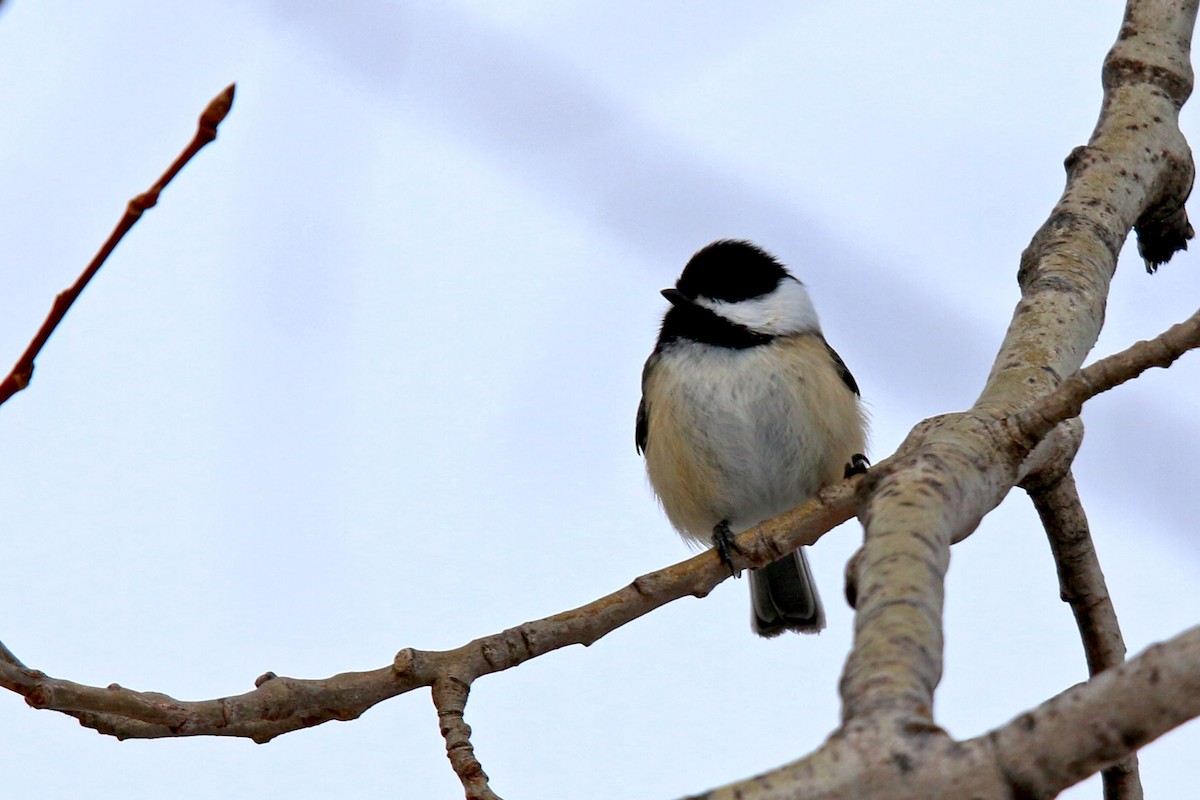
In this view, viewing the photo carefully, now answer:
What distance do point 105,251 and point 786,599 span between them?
3971 millimetres

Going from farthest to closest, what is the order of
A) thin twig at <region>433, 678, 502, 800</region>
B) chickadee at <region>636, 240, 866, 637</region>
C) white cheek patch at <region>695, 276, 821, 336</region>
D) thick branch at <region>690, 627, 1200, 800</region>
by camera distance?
white cheek patch at <region>695, 276, 821, 336</region> < chickadee at <region>636, 240, 866, 637</region> < thin twig at <region>433, 678, 502, 800</region> < thick branch at <region>690, 627, 1200, 800</region>

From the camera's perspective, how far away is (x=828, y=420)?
4.61 m

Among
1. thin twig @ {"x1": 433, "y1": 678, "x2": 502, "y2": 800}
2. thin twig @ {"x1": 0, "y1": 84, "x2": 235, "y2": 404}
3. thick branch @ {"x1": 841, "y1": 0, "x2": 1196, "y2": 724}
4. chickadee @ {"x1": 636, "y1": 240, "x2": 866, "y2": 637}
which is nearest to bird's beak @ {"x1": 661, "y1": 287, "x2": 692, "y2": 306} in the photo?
chickadee @ {"x1": 636, "y1": 240, "x2": 866, "y2": 637}

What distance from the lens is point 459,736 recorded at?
292cm

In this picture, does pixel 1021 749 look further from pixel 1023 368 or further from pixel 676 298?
pixel 676 298

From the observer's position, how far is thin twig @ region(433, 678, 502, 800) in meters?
2.75

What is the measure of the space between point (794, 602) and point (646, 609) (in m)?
1.98

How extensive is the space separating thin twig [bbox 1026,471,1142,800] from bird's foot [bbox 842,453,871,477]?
75 cm

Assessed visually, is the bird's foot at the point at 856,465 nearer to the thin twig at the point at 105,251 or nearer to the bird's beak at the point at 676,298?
the bird's beak at the point at 676,298

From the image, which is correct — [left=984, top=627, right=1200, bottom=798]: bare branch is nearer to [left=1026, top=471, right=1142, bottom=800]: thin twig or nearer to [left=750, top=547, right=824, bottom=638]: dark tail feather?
[left=1026, top=471, right=1142, bottom=800]: thin twig

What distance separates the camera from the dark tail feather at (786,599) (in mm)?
5215

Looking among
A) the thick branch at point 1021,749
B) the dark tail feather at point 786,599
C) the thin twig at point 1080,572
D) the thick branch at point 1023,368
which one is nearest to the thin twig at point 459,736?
the thick branch at point 1023,368

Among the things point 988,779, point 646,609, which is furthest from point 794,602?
point 988,779

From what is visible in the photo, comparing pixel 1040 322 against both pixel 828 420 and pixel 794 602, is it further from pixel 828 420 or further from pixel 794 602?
pixel 794 602
